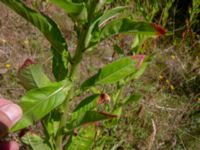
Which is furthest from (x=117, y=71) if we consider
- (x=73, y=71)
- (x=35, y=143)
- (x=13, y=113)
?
(x=35, y=143)

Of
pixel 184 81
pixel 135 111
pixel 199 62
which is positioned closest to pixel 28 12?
pixel 135 111

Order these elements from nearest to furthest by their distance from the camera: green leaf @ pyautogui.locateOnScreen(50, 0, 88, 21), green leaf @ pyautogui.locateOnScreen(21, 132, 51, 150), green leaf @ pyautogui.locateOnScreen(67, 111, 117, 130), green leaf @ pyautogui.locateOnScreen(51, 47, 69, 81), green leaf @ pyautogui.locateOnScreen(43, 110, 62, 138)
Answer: green leaf @ pyautogui.locateOnScreen(50, 0, 88, 21)
green leaf @ pyautogui.locateOnScreen(67, 111, 117, 130)
green leaf @ pyautogui.locateOnScreen(51, 47, 69, 81)
green leaf @ pyautogui.locateOnScreen(43, 110, 62, 138)
green leaf @ pyautogui.locateOnScreen(21, 132, 51, 150)

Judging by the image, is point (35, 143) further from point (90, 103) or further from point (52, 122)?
point (90, 103)

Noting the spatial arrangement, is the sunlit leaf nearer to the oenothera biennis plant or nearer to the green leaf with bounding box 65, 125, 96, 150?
the oenothera biennis plant

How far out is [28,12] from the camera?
128 cm

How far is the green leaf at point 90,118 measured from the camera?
4.57ft

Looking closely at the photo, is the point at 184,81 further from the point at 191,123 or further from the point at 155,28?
the point at 155,28

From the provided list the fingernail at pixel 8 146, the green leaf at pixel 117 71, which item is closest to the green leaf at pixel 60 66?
the green leaf at pixel 117 71

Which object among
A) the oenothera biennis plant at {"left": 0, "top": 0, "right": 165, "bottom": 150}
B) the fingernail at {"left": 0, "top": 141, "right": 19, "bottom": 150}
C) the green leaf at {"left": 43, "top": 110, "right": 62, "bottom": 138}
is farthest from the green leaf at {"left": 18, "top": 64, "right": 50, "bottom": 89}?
→ the fingernail at {"left": 0, "top": 141, "right": 19, "bottom": 150}

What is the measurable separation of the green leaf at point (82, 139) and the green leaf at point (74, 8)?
600mm

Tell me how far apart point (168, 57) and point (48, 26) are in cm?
264

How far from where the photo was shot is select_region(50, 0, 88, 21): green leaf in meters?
1.24

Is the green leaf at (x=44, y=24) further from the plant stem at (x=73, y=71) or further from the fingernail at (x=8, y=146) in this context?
the fingernail at (x=8, y=146)

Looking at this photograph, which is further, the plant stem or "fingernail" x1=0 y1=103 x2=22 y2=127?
the plant stem
